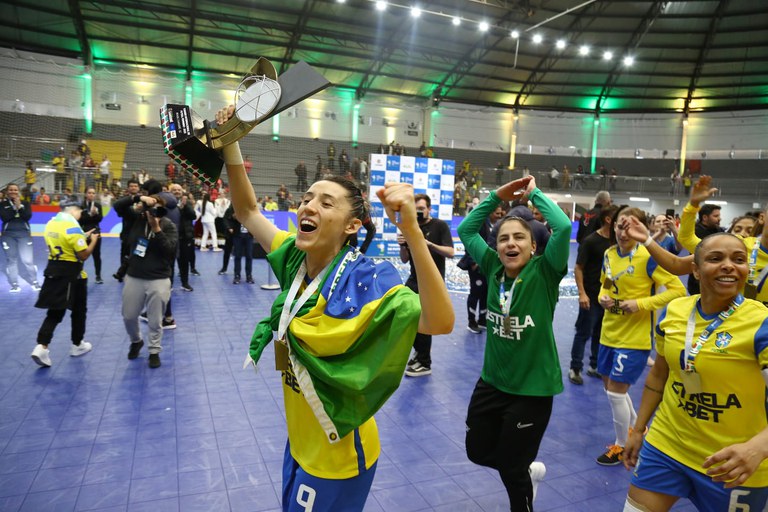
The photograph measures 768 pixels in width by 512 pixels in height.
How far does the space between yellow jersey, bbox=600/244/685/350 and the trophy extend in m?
2.97

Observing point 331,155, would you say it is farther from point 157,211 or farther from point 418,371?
point 418,371

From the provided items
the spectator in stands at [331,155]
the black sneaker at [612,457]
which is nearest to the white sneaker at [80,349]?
the black sneaker at [612,457]

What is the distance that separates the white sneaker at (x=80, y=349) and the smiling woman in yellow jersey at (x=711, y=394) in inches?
216

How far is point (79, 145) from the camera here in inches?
727

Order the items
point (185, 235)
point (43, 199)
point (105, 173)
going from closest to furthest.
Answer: point (185, 235)
point (43, 199)
point (105, 173)

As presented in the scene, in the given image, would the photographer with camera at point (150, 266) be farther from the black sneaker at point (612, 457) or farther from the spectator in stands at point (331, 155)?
the spectator in stands at point (331, 155)

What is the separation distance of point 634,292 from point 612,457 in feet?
4.16

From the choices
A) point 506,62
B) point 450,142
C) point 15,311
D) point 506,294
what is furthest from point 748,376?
point 450,142

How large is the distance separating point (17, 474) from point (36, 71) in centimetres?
2294

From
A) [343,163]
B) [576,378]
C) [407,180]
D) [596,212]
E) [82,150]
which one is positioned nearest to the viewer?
[576,378]

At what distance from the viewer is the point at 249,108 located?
1.71m

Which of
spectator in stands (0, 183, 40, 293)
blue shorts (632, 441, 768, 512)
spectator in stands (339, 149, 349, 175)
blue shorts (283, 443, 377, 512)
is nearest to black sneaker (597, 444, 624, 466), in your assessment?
blue shorts (632, 441, 768, 512)

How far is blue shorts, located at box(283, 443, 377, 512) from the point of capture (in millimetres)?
1615

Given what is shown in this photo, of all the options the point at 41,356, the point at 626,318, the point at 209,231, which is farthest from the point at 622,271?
the point at 209,231
